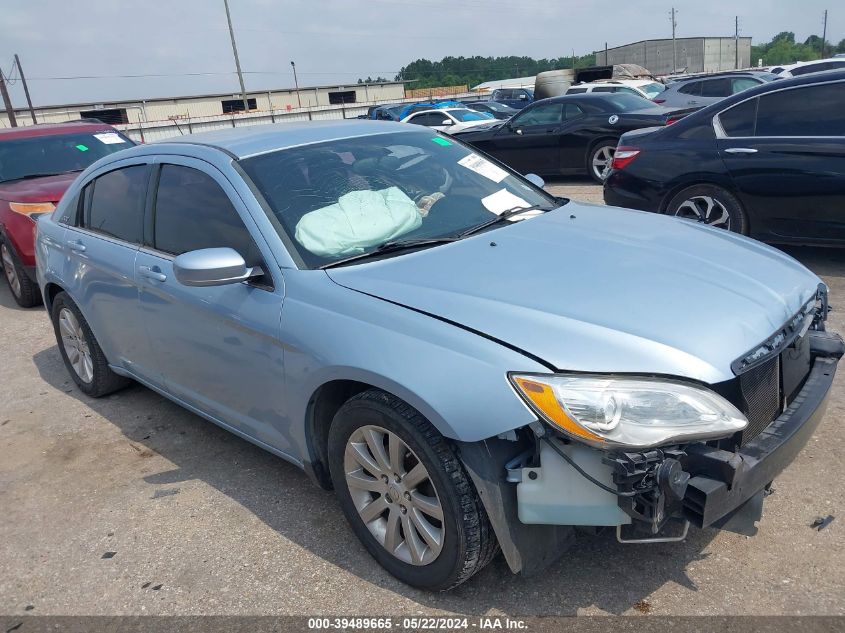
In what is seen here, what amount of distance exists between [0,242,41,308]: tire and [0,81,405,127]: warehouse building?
3671cm

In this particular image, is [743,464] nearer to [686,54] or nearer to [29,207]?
[29,207]

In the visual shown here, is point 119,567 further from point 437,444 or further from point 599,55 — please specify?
point 599,55

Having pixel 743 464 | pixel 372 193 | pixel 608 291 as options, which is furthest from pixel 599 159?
pixel 743 464

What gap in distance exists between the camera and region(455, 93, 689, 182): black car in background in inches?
440

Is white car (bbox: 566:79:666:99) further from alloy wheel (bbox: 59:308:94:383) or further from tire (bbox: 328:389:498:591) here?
tire (bbox: 328:389:498:591)

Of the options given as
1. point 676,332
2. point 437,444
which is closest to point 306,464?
point 437,444

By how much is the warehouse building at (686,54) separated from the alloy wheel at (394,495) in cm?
7652

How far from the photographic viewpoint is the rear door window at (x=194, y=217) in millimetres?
3291

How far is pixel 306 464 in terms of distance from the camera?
10.2 ft

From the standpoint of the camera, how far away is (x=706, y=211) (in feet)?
21.1

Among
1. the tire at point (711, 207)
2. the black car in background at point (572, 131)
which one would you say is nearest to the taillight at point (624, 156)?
the tire at point (711, 207)

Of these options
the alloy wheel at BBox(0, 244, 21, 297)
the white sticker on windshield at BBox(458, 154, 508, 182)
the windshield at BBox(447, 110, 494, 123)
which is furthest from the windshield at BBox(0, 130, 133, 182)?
the windshield at BBox(447, 110, 494, 123)

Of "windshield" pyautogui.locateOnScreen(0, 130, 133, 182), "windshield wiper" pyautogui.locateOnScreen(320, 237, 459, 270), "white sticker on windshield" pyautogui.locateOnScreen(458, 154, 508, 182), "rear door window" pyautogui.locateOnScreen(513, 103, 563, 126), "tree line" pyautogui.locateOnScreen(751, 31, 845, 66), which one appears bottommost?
"tree line" pyautogui.locateOnScreen(751, 31, 845, 66)

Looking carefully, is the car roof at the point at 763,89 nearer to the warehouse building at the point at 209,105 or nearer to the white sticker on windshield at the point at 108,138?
the white sticker on windshield at the point at 108,138
